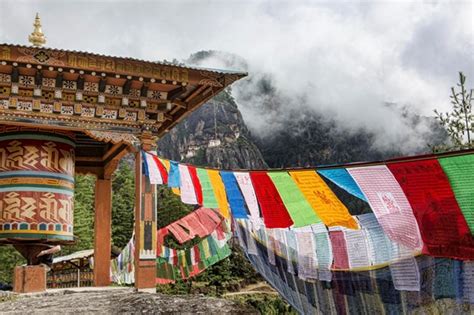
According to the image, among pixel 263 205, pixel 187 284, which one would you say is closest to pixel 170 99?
pixel 263 205


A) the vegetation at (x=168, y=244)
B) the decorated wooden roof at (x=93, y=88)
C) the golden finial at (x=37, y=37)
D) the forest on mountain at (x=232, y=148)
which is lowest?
the vegetation at (x=168, y=244)

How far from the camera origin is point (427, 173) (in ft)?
15.5

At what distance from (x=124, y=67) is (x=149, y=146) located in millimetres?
1591

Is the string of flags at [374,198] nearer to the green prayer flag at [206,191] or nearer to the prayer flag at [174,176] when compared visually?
the green prayer flag at [206,191]

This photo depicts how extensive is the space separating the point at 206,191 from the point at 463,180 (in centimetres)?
334

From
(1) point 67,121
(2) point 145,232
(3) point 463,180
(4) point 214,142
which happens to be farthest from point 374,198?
(4) point 214,142

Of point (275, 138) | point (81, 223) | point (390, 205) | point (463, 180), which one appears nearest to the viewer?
point (463, 180)

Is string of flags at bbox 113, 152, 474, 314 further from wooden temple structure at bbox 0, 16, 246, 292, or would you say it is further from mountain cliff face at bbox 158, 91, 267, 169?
mountain cliff face at bbox 158, 91, 267, 169

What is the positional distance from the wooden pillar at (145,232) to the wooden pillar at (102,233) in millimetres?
3069

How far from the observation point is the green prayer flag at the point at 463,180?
14.5ft

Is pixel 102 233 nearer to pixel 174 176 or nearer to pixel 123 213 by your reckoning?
pixel 174 176

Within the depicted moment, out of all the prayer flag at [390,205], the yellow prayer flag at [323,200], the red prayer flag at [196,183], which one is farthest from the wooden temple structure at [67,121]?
the prayer flag at [390,205]

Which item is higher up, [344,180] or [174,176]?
[174,176]

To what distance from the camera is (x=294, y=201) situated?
595 cm
